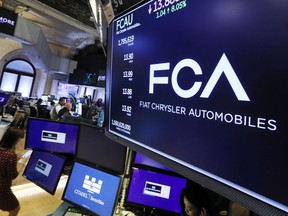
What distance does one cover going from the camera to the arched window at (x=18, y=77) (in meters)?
11.2

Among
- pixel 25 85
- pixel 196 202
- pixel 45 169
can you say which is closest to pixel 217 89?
pixel 196 202

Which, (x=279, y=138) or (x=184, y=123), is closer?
(x=279, y=138)

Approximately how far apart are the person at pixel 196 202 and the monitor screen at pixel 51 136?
3.39 feet

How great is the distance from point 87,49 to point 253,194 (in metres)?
11.7

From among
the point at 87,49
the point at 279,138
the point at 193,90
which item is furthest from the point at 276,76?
the point at 87,49

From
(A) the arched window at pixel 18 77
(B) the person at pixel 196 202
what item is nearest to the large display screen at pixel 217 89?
(B) the person at pixel 196 202

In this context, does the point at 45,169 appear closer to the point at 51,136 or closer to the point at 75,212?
the point at 51,136

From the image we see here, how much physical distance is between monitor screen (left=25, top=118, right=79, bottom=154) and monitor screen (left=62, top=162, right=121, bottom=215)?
24 centimetres

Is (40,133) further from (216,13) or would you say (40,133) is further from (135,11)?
(216,13)

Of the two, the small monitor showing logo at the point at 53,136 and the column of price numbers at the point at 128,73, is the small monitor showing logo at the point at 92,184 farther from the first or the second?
the column of price numbers at the point at 128,73

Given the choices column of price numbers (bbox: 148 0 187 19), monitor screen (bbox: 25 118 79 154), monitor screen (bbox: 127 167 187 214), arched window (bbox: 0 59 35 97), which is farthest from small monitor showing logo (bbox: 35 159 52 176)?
arched window (bbox: 0 59 35 97)

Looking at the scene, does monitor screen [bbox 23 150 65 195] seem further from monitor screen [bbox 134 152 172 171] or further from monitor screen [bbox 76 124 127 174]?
monitor screen [bbox 134 152 172 171]

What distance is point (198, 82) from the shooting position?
66cm

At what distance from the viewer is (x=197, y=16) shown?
667 millimetres
